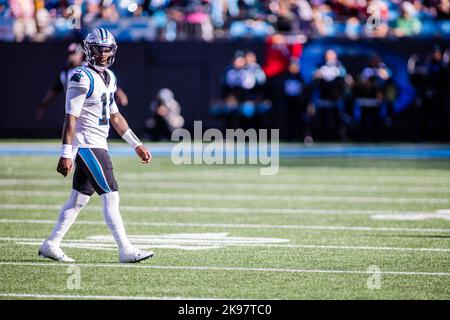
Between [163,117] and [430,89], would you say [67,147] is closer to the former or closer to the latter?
[163,117]

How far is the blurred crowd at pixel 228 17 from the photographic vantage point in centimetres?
2170

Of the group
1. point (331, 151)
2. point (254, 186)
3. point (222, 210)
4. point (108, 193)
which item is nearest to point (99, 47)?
point (108, 193)

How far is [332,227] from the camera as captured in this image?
9.11 m

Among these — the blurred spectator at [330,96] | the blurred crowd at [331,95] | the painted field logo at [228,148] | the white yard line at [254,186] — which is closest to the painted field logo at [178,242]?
the white yard line at [254,186]

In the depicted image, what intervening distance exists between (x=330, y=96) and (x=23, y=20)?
7.00 m

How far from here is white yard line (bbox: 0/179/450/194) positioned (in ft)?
40.3

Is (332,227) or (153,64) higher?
(153,64)

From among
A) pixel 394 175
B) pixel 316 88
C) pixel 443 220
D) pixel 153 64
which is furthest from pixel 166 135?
pixel 443 220

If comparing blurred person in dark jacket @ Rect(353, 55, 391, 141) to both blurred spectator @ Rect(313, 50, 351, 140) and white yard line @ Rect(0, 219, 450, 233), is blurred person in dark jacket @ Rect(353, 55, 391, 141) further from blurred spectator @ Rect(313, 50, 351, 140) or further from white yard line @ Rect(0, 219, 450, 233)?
white yard line @ Rect(0, 219, 450, 233)

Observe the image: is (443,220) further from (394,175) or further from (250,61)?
(250,61)

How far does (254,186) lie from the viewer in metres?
12.9

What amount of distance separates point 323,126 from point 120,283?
1602 cm
